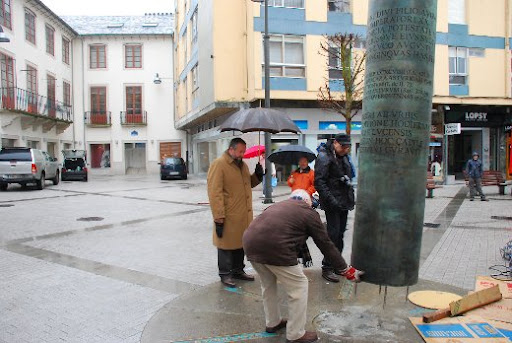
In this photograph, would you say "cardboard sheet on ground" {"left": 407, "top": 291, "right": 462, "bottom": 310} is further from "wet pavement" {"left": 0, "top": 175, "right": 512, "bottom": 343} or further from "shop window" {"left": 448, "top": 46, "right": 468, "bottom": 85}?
"shop window" {"left": 448, "top": 46, "right": 468, "bottom": 85}

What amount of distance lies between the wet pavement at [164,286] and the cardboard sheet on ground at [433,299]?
0.14 m

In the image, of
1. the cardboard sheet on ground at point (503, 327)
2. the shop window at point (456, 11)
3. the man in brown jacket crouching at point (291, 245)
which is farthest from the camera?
the shop window at point (456, 11)

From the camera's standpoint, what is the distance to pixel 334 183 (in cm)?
573

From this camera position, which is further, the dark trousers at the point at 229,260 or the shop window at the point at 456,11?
the shop window at the point at 456,11

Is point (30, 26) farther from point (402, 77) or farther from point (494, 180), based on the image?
point (402, 77)

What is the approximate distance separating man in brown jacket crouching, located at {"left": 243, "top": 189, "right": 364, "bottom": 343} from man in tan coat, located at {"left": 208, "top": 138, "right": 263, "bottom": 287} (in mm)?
1536

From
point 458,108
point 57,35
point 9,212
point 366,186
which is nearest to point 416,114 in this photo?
point 366,186

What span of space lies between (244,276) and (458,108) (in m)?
21.4

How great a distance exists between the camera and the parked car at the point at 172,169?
2900 centimetres

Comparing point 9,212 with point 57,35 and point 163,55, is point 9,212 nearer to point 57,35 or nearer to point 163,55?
point 57,35

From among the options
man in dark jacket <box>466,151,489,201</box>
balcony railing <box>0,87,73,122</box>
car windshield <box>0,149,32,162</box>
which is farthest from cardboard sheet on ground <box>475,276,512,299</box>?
balcony railing <box>0,87,73,122</box>

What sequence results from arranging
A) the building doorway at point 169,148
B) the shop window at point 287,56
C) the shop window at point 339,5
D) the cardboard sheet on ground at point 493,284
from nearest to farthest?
the cardboard sheet on ground at point 493,284
the shop window at point 287,56
the shop window at point 339,5
the building doorway at point 169,148

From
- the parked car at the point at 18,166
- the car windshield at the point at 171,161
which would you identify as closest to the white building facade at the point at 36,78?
the parked car at the point at 18,166

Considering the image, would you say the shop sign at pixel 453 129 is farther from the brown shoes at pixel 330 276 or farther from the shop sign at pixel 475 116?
the brown shoes at pixel 330 276
